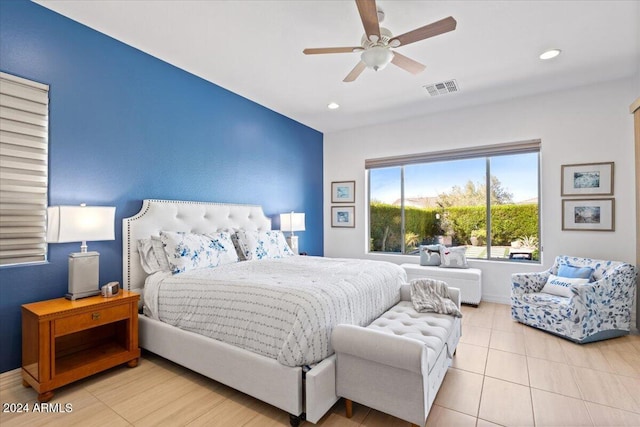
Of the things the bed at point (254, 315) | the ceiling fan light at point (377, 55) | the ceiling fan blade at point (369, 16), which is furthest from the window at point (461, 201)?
the ceiling fan blade at point (369, 16)

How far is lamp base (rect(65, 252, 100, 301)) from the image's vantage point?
2297mm

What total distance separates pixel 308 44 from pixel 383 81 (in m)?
1.18

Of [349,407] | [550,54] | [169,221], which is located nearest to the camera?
[349,407]

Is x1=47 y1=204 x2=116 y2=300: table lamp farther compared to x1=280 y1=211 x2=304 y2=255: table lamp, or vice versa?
x1=280 y1=211 x2=304 y2=255: table lamp

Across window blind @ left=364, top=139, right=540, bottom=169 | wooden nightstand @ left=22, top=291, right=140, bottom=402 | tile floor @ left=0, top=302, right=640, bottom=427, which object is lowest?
tile floor @ left=0, top=302, right=640, bottom=427

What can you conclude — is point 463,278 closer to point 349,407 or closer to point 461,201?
point 461,201

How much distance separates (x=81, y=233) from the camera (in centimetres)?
229

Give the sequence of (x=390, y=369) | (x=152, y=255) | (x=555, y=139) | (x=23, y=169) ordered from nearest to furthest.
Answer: (x=390, y=369), (x=23, y=169), (x=152, y=255), (x=555, y=139)

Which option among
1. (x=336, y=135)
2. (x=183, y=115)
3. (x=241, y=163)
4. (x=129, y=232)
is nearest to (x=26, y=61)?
(x=183, y=115)

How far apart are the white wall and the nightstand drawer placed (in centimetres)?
400

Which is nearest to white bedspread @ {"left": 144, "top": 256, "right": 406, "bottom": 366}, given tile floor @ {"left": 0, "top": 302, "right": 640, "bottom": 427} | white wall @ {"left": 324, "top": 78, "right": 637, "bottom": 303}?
tile floor @ {"left": 0, "top": 302, "right": 640, "bottom": 427}

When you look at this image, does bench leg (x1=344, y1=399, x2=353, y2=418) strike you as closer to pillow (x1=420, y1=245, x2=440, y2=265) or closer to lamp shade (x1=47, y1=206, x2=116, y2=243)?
lamp shade (x1=47, y1=206, x2=116, y2=243)

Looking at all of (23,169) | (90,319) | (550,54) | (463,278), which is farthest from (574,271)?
(23,169)

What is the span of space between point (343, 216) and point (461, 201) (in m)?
2.04
